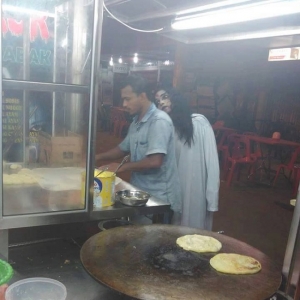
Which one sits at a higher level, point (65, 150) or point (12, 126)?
point (12, 126)

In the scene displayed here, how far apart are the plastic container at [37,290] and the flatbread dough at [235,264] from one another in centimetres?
74

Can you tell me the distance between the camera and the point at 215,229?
5031 millimetres

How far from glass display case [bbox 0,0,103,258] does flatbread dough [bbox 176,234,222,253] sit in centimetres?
56

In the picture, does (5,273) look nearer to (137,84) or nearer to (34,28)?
(34,28)

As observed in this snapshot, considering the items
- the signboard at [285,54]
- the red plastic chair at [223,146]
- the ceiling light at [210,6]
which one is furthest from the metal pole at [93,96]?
the red plastic chair at [223,146]

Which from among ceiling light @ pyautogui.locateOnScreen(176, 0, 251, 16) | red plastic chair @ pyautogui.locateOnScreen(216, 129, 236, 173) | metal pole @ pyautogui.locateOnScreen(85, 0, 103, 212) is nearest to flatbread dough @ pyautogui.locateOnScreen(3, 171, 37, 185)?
metal pole @ pyautogui.locateOnScreen(85, 0, 103, 212)

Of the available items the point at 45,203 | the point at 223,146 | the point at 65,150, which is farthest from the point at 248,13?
the point at 223,146

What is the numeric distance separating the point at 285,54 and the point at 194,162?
4582 mm

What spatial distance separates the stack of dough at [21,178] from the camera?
5.55ft

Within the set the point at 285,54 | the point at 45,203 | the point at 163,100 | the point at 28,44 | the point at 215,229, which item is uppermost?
the point at 285,54

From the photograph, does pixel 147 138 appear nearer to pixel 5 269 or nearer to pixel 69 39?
pixel 69 39

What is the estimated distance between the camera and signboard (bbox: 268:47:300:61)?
253 inches

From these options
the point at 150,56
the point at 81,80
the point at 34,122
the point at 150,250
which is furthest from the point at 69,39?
the point at 150,56

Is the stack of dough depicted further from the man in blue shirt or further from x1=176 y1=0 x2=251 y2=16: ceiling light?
x1=176 y1=0 x2=251 y2=16: ceiling light
